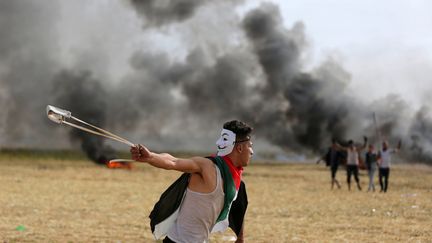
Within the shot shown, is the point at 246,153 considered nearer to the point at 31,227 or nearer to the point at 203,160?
the point at 203,160

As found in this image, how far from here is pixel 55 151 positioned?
7931 centimetres

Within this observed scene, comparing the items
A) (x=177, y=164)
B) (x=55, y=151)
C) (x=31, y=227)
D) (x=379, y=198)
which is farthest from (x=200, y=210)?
(x=55, y=151)

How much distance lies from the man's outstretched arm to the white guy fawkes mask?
0.87 feet

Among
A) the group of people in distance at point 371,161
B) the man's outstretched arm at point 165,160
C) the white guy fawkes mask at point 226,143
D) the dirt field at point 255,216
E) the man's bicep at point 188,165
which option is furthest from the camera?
the group of people in distance at point 371,161

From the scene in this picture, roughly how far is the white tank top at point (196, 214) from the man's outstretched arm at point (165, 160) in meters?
0.25

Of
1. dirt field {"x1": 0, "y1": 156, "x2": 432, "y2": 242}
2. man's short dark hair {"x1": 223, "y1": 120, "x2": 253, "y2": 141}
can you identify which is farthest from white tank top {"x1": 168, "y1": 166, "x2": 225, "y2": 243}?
dirt field {"x1": 0, "y1": 156, "x2": 432, "y2": 242}

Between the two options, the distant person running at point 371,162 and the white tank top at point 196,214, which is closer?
the white tank top at point 196,214

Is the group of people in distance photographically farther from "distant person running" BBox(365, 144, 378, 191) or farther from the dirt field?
the dirt field

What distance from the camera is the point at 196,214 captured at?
5527 mm

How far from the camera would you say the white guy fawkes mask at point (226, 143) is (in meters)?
5.61

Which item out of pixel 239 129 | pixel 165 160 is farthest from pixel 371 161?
pixel 165 160

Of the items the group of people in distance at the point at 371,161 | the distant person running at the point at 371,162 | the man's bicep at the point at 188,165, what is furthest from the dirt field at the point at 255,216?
the man's bicep at the point at 188,165

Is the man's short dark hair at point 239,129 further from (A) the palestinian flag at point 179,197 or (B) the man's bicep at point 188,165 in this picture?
(B) the man's bicep at point 188,165

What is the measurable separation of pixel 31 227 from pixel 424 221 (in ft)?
27.6
